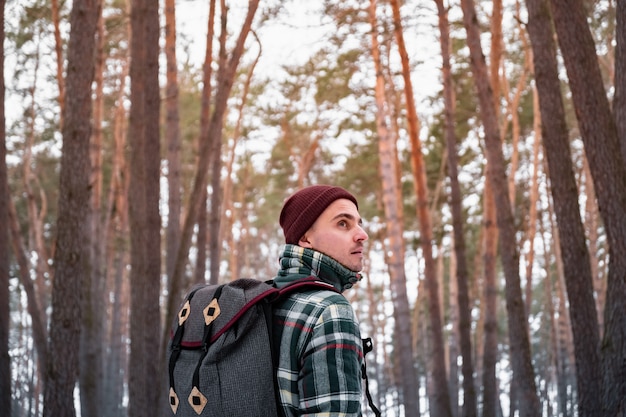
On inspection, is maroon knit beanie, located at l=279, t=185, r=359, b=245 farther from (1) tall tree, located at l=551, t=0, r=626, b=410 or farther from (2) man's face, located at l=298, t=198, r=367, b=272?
(1) tall tree, located at l=551, t=0, r=626, b=410

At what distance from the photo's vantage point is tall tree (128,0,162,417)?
8.09 meters

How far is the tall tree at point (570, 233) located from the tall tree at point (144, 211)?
363 cm

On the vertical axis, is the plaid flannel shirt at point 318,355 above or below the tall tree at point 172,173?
below

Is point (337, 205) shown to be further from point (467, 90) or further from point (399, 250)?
point (467, 90)

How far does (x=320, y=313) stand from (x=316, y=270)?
0.18 meters

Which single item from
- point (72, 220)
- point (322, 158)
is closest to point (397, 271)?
point (72, 220)

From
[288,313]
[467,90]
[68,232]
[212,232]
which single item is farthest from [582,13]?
[467,90]

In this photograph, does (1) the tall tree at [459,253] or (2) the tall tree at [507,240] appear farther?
(1) the tall tree at [459,253]

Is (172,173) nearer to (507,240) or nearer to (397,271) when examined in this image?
(507,240)

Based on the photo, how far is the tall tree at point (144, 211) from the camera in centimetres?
809

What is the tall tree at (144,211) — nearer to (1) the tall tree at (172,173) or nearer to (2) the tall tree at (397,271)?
(1) the tall tree at (172,173)

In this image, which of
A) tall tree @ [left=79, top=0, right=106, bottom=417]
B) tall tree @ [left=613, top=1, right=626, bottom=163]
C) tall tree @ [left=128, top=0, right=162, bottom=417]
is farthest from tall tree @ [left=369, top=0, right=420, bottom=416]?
tall tree @ [left=613, top=1, right=626, bottom=163]

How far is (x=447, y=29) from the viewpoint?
12008 millimetres

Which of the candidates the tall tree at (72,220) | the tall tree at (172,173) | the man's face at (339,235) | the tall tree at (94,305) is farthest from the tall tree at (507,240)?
the man's face at (339,235)
